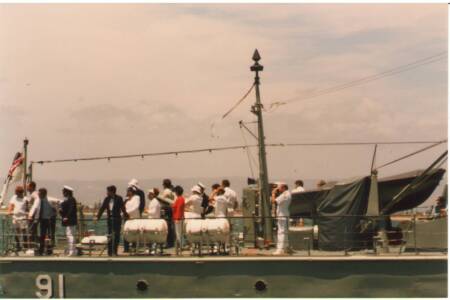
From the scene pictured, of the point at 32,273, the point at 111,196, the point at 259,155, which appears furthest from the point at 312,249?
the point at 32,273

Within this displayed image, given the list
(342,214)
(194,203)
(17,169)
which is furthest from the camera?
(17,169)

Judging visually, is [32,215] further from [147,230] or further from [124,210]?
[147,230]

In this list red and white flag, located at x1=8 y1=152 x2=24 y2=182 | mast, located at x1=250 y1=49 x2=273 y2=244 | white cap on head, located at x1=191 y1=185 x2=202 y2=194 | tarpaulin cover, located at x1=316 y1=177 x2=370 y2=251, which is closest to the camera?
tarpaulin cover, located at x1=316 y1=177 x2=370 y2=251

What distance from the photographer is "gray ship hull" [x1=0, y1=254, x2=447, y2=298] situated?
15.6m

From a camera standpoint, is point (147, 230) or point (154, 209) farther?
point (154, 209)

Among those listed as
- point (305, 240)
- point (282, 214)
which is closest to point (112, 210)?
point (282, 214)

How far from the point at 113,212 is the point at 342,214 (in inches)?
185

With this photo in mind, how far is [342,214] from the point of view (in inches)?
664

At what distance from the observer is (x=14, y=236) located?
17719mm

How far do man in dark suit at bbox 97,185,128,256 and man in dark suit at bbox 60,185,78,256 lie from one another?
621 millimetres

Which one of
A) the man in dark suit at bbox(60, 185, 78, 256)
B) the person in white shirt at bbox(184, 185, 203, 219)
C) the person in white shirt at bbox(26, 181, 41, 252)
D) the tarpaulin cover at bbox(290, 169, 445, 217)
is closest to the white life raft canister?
the person in white shirt at bbox(184, 185, 203, 219)

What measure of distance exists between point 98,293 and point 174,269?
161cm

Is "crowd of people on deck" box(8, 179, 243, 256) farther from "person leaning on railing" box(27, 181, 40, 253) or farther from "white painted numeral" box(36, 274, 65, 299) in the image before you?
"white painted numeral" box(36, 274, 65, 299)

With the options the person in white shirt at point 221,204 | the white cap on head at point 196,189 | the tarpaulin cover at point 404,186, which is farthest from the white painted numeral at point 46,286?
the tarpaulin cover at point 404,186
